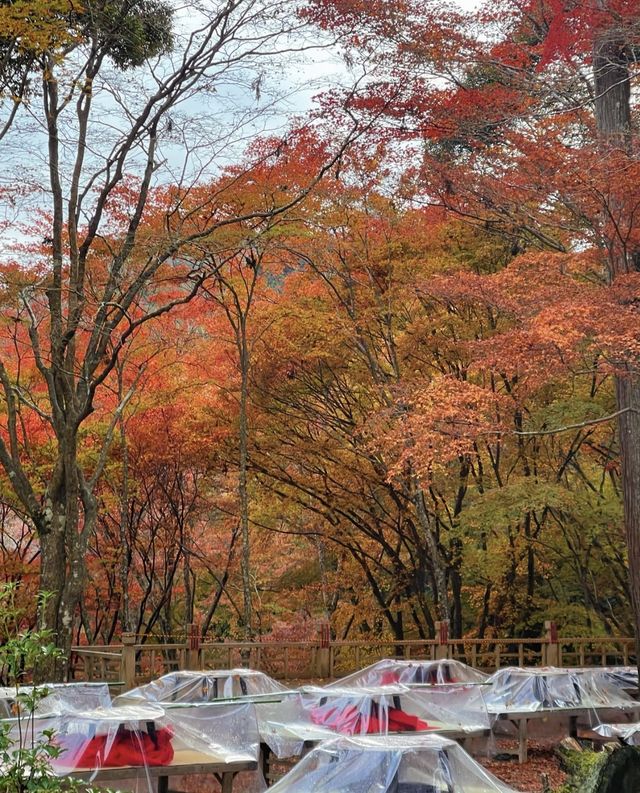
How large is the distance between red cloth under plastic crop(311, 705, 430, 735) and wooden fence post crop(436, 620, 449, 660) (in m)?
6.61

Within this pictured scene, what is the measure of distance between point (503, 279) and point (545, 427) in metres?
4.47

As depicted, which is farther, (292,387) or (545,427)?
(292,387)

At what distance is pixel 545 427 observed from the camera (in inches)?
668

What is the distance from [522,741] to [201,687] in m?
4.60

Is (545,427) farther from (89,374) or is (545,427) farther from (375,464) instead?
(89,374)

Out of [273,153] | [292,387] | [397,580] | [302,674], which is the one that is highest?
[273,153]

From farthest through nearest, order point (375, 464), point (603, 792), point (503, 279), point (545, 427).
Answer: point (375, 464), point (545, 427), point (503, 279), point (603, 792)

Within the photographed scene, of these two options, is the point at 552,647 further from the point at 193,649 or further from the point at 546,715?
the point at 193,649

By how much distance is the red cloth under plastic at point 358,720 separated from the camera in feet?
31.5

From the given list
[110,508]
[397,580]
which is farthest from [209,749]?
[110,508]

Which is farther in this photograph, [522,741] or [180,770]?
[522,741]

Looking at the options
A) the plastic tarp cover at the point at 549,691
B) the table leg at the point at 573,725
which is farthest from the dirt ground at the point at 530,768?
the plastic tarp cover at the point at 549,691

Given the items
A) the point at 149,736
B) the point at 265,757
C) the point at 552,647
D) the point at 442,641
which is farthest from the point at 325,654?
the point at 149,736

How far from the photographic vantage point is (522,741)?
12195 millimetres
